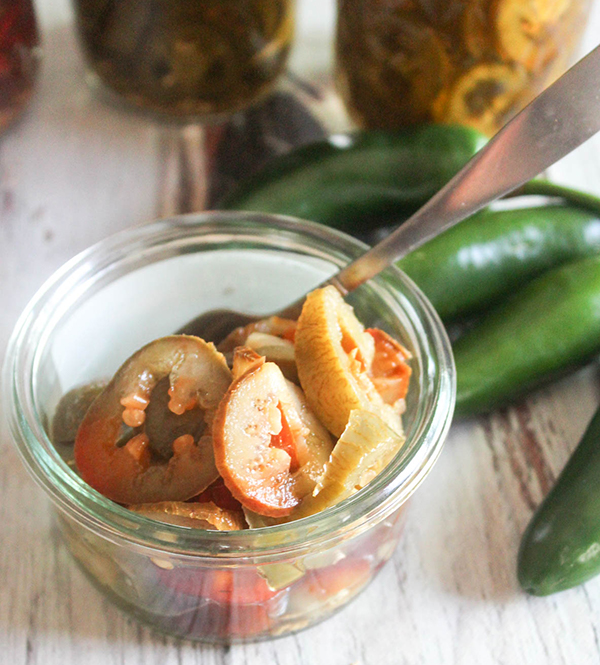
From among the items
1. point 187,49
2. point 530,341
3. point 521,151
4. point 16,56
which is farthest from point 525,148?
point 16,56

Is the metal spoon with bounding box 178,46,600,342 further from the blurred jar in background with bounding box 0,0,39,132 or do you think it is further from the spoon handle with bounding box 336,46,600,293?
the blurred jar in background with bounding box 0,0,39,132

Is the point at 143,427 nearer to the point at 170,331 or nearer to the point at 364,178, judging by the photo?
the point at 170,331

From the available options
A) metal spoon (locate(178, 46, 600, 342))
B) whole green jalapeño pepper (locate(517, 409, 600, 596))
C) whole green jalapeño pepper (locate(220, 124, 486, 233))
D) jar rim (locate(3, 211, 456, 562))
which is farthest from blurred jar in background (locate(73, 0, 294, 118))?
whole green jalapeño pepper (locate(517, 409, 600, 596))

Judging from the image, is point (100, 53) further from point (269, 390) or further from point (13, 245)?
Answer: point (269, 390)

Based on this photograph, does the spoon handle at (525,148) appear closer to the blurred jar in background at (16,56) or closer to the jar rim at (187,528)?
the jar rim at (187,528)

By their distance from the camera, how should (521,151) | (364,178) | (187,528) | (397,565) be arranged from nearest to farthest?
(187,528) → (521,151) → (397,565) → (364,178)

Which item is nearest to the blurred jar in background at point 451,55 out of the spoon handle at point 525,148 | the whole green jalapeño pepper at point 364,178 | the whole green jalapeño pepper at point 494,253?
the whole green jalapeño pepper at point 364,178
